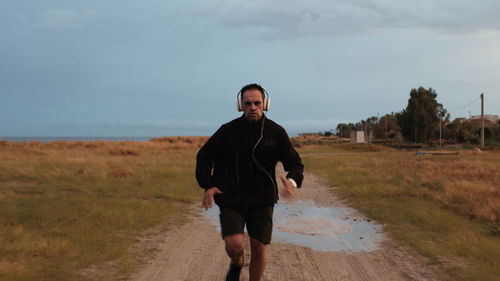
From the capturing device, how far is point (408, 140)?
2965 inches

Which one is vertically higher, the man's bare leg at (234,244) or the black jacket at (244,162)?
the black jacket at (244,162)

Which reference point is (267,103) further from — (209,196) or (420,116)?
(420,116)

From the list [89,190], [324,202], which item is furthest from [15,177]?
[324,202]

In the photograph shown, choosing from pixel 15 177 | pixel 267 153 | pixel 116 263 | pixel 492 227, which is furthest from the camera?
pixel 15 177

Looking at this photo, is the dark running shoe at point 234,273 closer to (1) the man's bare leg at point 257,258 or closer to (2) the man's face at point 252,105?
(1) the man's bare leg at point 257,258

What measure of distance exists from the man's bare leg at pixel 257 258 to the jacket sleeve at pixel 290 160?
69 cm

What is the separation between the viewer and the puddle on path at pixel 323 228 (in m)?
7.16

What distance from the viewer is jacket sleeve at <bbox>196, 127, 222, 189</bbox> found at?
12.1 ft

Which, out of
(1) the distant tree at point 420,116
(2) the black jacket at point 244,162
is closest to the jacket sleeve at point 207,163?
(2) the black jacket at point 244,162

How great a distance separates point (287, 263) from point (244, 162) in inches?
105

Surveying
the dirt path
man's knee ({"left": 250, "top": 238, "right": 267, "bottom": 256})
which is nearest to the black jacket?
man's knee ({"left": 250, "top": 238, "right": 267, "bottom": 256})

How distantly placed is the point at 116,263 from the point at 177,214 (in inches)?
166

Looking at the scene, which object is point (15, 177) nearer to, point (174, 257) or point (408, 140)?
point (174, 257)

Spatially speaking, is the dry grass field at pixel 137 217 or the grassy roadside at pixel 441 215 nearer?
the dry grass field at pixel 137 217
